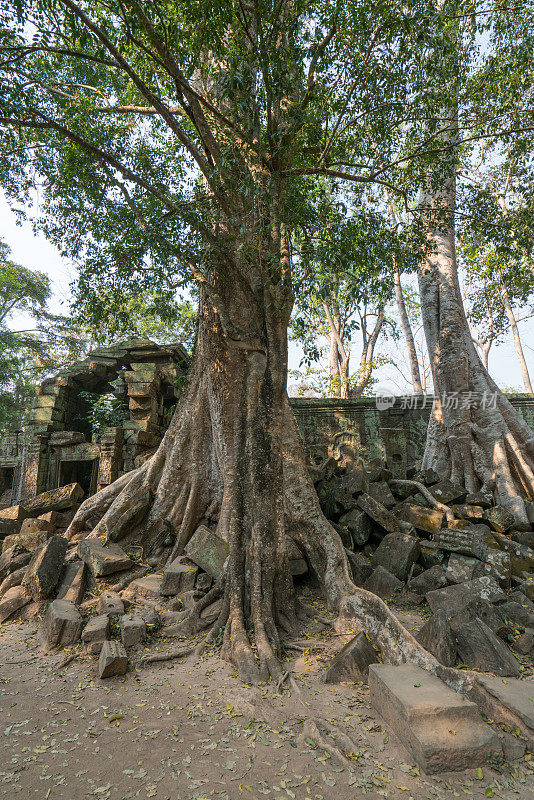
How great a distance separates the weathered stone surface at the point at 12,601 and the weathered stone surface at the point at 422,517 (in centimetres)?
414

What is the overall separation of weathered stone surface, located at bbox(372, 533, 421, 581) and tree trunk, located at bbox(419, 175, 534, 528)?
210cm

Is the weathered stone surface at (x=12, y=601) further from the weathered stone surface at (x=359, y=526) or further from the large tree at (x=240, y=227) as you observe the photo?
the weathered stone surface at (x=359, y=526)

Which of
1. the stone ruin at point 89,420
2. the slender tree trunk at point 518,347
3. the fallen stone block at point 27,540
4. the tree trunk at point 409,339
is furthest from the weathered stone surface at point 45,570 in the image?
the slender tree trunk at point 518,347

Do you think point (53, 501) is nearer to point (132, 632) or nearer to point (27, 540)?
point (27, 540)

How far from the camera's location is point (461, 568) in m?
3.83

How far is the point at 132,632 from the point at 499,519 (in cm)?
416

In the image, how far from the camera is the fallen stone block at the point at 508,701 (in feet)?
6.70

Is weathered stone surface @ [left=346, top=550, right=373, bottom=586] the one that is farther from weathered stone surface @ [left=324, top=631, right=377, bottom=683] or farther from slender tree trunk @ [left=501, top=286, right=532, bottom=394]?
slender tree trunk @ [left=501, top=286, right=532, bottom=394]

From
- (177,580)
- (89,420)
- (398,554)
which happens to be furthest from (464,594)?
(89,420)

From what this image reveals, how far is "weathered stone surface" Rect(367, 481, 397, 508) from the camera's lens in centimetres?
547

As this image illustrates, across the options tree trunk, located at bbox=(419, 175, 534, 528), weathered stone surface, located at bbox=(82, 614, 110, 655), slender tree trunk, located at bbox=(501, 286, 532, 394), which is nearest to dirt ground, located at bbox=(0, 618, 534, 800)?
weathered stone surface, located at bbox=(82, 614, 110, 655)

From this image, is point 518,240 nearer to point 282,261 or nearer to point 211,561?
point 282,261

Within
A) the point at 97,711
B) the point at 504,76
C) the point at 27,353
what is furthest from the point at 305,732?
the point at 27,353

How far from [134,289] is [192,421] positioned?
7.68 feet
